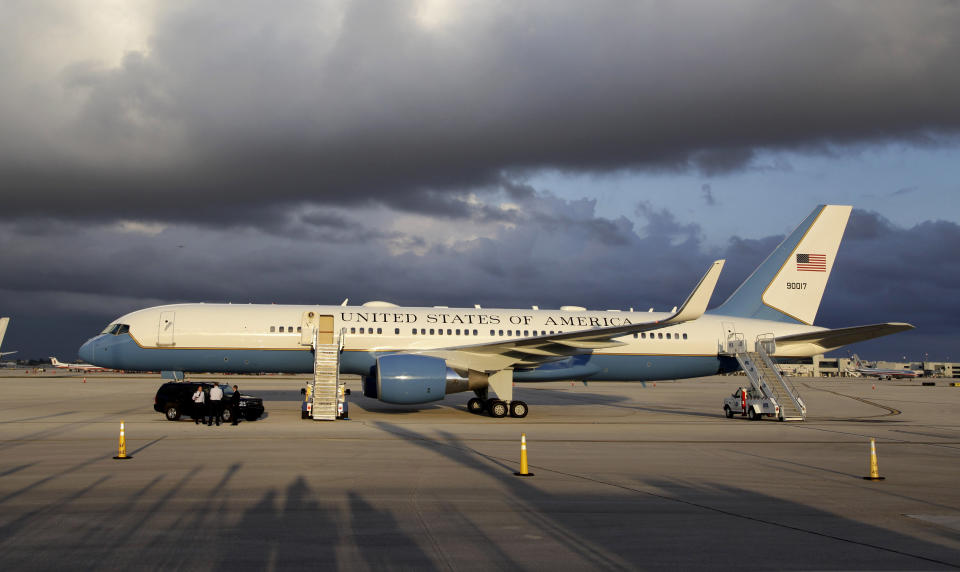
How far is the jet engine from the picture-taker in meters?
24.9

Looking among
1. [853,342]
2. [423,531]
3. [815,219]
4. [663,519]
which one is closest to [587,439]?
[663,519]

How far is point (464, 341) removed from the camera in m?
29.7

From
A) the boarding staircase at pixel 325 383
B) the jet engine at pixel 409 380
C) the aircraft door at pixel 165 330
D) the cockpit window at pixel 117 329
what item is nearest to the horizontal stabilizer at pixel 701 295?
the jet engine at pixel 409 380

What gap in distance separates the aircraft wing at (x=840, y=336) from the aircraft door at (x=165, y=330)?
25421mm

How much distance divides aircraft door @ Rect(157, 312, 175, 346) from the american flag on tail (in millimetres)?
27363

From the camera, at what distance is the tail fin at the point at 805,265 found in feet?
108

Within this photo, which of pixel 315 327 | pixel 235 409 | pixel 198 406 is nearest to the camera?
pixel 198 406

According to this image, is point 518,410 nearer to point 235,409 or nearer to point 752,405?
point 752,405

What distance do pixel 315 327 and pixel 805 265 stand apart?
73.0ft

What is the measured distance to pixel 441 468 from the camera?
14.4 metres

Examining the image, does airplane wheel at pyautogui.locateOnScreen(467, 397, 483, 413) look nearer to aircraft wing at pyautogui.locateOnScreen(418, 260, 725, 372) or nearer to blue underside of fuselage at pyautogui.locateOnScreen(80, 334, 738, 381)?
blue underside of fuselage at pyautogui.locateOnScreen(80, 334, 738, 381)

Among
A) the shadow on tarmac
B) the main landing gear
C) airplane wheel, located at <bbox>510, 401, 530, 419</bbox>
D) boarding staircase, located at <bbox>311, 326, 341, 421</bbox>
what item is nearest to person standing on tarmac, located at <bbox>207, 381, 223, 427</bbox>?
boarding staircase, located at <bbox>311, 326, 341, 421</bbox>

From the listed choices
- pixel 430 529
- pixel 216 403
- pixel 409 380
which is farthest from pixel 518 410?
pixel 430 529

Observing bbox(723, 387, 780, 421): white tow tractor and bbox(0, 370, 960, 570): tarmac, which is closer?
bbox(0, 370, 960, 570): tarmac
